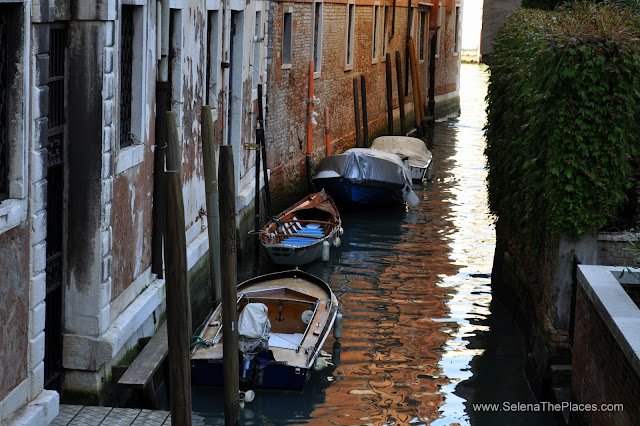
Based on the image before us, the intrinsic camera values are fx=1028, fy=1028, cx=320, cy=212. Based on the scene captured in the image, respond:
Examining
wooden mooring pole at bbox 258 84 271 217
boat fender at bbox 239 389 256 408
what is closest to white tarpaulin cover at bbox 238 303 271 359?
boat fender at bbox 239 389 256 408

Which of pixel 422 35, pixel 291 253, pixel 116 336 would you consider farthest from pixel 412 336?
pixel 422 35

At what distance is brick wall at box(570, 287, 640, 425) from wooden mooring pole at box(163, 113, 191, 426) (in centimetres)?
224

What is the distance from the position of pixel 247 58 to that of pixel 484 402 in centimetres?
588

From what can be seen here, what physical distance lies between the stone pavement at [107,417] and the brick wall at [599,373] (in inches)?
99.3

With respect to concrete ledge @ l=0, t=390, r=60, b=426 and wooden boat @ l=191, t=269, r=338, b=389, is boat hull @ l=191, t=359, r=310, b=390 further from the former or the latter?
concrete ledge @ l=0, t=390, r=60, b=426

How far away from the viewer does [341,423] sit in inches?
297

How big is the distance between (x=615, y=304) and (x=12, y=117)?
3346mm

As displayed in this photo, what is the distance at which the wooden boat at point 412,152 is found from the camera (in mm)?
18438

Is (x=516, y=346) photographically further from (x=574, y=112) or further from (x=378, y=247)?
(x=378, y=247)

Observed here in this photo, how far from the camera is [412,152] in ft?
62.2

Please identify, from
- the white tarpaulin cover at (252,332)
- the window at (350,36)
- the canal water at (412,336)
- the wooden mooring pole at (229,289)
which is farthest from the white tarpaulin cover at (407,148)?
the wooden mooring pole at (229,289)

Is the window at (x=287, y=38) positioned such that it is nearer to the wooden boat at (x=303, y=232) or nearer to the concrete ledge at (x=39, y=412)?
the wooden boat at (x=303, y=232)

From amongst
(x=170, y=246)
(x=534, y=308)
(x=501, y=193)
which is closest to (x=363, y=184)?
(x=501, y=193)

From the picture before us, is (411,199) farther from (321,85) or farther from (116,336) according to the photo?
(116,336)
